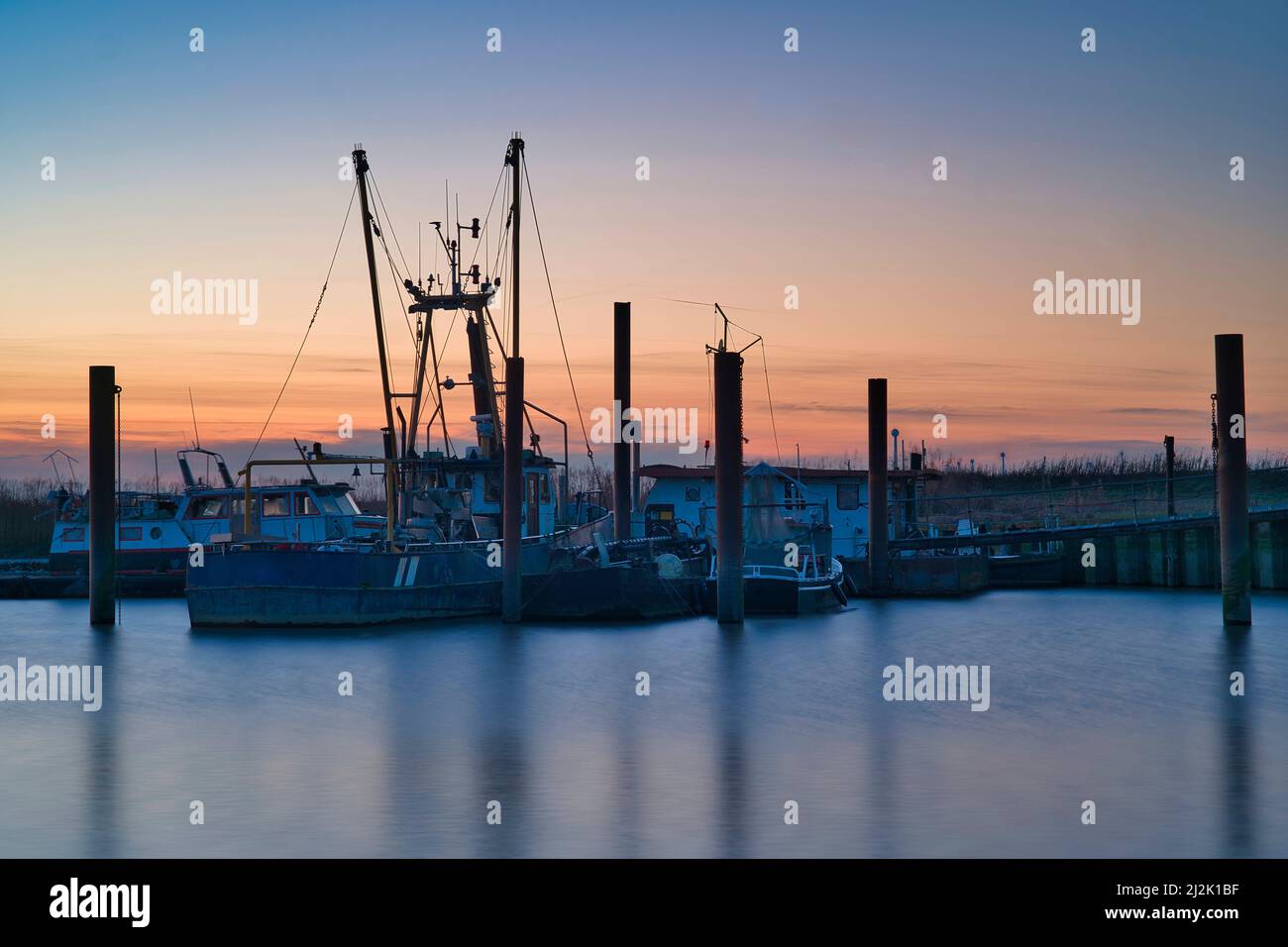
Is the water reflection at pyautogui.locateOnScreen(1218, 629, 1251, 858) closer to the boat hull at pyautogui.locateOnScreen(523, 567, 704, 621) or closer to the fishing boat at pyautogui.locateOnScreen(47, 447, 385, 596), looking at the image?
the boat hull at pyautogui.locateOnScreen(523, 567, 704, 621)

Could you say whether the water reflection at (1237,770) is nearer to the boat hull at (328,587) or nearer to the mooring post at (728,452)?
the mooring post at (728,452)

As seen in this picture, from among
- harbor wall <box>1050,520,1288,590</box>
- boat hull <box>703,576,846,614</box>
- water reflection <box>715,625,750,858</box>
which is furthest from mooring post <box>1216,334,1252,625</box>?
harbor wall <box>1050,520,1288,590</box>

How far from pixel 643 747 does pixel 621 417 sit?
2613cm

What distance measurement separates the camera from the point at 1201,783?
17.8 meters

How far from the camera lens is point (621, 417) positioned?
152 feet

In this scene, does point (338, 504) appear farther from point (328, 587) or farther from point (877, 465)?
point (877, 465)

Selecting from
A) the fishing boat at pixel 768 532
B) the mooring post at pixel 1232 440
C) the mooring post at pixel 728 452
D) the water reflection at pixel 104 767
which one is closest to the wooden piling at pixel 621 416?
the fishing boat at pixel 768 532

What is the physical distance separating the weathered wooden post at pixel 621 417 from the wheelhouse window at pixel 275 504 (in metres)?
10.9

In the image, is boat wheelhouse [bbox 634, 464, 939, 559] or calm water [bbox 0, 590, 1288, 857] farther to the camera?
boat wheelhouse [bbox 634, 464, 939, 559]

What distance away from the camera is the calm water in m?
15.0

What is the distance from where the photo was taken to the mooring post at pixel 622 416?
150ft
